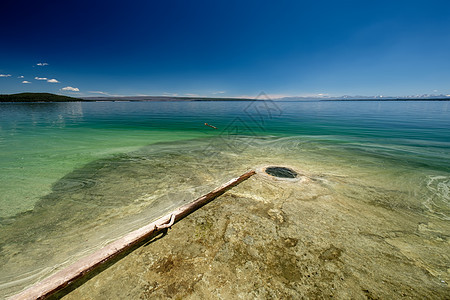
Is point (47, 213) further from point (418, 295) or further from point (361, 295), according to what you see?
point (418, 295)

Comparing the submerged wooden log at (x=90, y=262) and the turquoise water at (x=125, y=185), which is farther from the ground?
the submerged wooden log at (x=90, y=262)

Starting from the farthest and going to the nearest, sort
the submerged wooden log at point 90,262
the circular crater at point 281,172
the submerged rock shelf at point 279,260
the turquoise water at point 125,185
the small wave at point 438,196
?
the circular crater at point 281,172 < the small wave at point 438,196 < the turquoise water at point 125,185 < the submerged rock shelf at point 279,260 < the submerged wooden log at point 90,262

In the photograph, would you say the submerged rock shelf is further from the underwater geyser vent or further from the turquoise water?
the underwater geyser vent

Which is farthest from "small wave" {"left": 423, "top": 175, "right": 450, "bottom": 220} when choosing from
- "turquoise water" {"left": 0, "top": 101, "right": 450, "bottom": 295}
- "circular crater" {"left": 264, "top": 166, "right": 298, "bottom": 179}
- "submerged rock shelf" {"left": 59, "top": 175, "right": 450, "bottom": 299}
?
"circular crater" {"left": 264, "top": 166, "right": 298, "bottom": 179}

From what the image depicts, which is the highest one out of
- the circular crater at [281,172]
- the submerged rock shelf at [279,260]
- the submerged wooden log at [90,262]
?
the submerged wooden log at [90,262]

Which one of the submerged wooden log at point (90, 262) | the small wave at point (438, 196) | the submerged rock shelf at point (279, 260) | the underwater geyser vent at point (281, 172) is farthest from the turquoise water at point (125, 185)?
the submerged wooden log at point (90, 262)

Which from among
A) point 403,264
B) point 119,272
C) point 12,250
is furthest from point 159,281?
point 403,264

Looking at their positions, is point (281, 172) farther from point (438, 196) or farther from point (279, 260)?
point (438, 196)

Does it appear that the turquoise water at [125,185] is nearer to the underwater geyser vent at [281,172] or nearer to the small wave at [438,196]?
the small wave at [438,196]

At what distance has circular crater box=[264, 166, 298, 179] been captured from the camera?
23.2 ft

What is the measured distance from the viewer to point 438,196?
5.70 m

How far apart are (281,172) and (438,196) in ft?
16.0

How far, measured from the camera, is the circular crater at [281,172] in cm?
707

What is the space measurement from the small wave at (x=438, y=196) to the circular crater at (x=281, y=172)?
3792 mm
